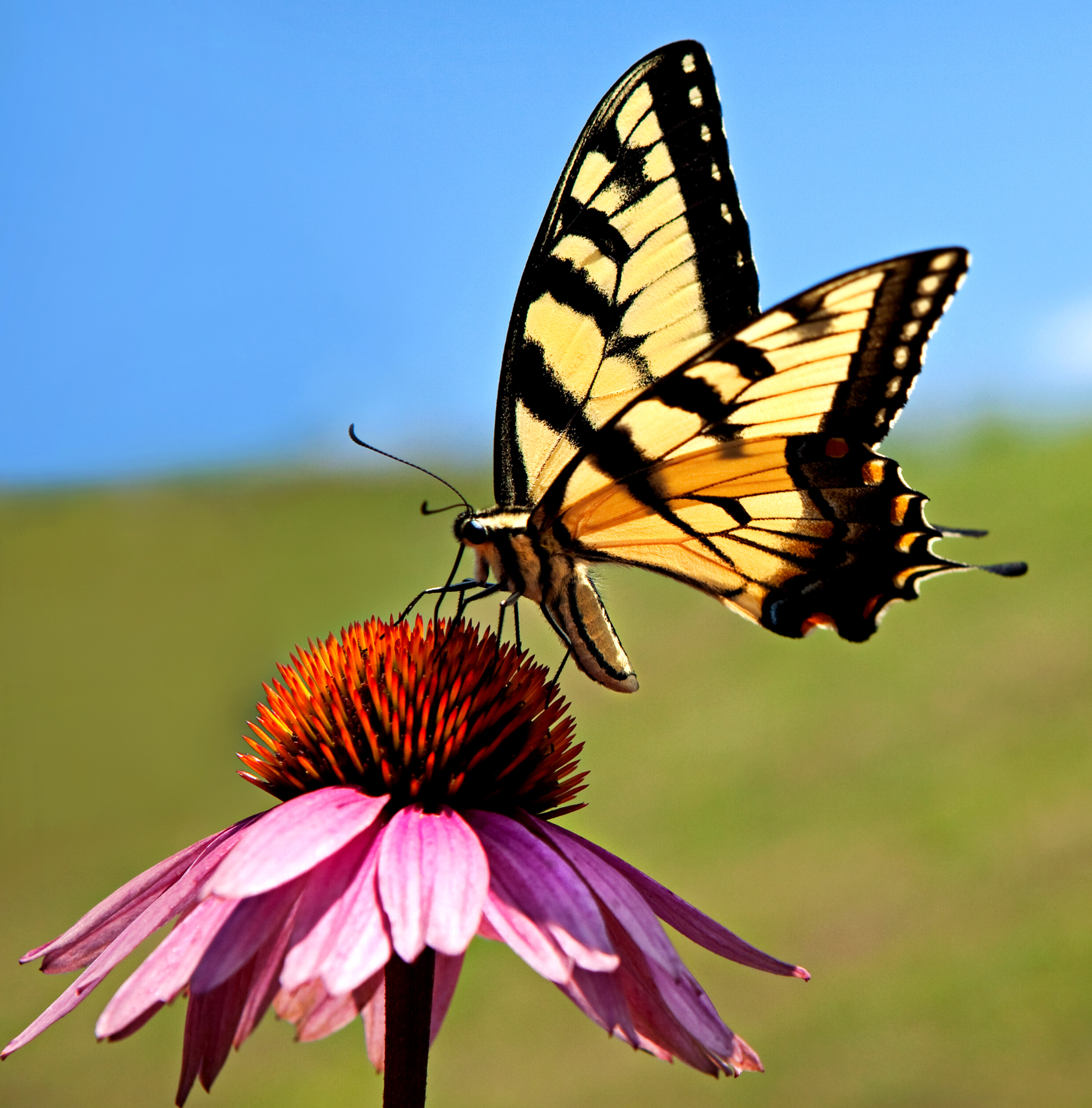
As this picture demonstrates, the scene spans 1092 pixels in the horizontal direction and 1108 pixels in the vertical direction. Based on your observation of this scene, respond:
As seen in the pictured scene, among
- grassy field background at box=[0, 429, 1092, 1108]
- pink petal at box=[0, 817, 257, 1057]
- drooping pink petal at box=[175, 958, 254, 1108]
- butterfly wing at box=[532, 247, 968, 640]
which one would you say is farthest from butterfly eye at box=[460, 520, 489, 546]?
grassy field background at box=[0, 429, 1092, 1108]

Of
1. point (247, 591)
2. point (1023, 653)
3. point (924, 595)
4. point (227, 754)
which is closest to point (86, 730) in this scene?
point (247, 591)

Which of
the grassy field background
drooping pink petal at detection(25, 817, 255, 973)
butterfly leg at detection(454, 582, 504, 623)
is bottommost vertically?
the grassy field background

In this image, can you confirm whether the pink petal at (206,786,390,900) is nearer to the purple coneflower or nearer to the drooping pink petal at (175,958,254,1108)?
the purple coneflower

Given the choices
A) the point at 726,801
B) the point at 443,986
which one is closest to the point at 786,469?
the point at 443,986

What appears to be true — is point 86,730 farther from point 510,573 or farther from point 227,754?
point 510,573

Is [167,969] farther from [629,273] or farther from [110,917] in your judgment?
[629,273]

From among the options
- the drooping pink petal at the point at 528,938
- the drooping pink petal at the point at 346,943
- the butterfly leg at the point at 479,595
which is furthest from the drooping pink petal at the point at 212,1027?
the butterfly leg at the point at 479,595
